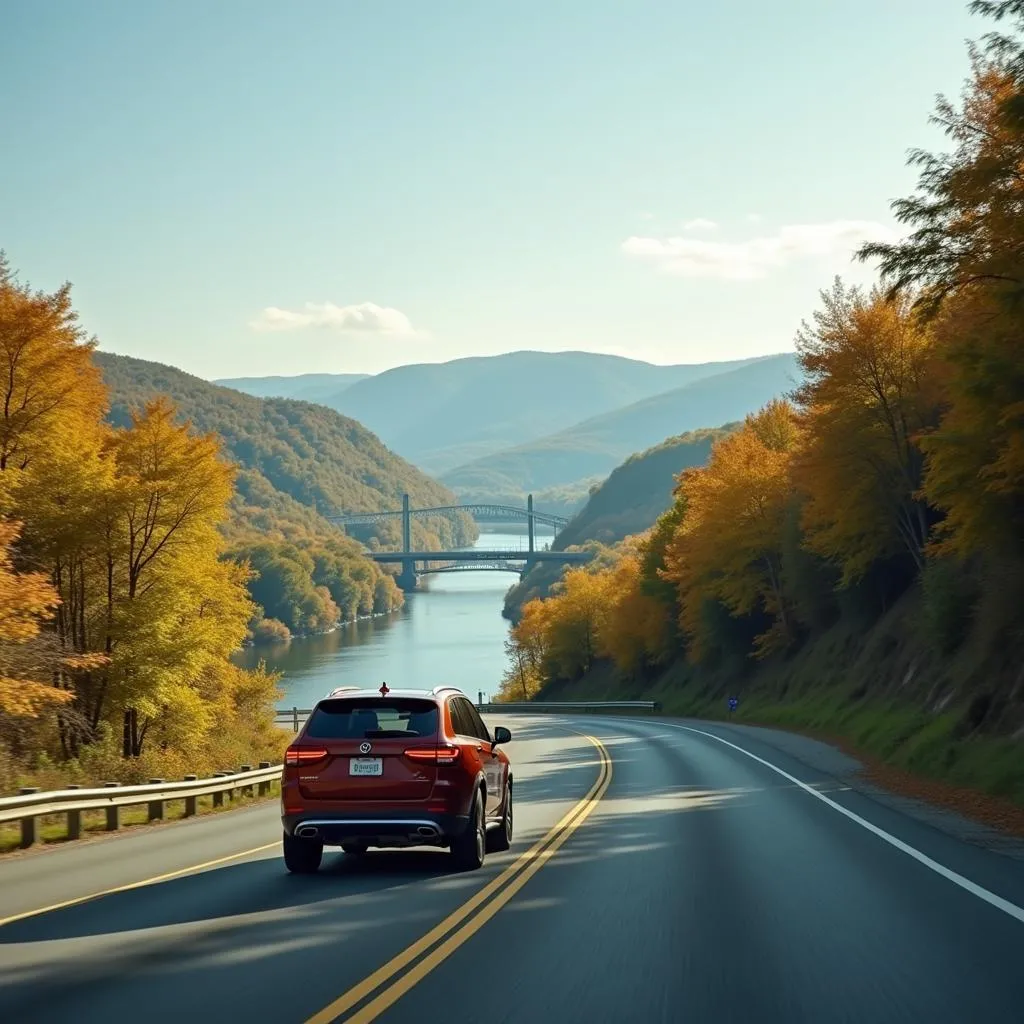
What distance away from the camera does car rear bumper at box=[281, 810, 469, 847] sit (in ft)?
40.5

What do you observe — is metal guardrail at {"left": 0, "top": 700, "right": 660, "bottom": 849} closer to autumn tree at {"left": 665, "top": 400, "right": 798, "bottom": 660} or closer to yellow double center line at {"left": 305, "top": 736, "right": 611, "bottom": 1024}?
yellow double center line at {"left": 305, "top": 736, "right": 611, "bottom": 1024}

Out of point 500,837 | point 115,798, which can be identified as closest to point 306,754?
point 500,837

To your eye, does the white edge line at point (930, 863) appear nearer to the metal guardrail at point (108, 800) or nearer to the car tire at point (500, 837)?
the car tire at point (500, 837)

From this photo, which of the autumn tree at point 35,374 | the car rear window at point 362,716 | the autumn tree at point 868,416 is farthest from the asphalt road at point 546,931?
the autumn tree at point 868,416

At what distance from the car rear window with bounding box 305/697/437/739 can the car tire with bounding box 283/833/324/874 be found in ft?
3.39

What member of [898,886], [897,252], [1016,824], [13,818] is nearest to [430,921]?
[898,886]

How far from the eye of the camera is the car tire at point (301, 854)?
42.0 ft

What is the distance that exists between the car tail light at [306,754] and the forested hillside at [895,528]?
11.8 metres

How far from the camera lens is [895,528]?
45500 millimetres

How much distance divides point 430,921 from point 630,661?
81.2 m

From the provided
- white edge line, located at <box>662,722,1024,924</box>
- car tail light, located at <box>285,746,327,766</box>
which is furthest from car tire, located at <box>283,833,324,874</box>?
white edge line, located at <box>662,722,1024,924</box>

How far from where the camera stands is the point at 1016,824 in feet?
55.8

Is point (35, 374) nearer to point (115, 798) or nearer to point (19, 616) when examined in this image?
point (19, 616)

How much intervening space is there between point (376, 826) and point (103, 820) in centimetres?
939
